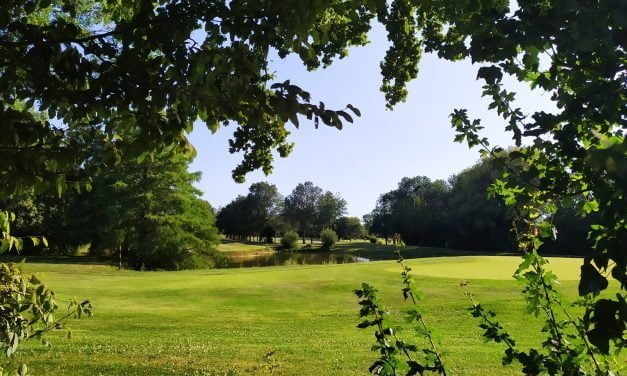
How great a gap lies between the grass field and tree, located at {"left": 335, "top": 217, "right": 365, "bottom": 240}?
98782 millimetres

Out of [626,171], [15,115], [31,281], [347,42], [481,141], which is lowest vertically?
[31,281]

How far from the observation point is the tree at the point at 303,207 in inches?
4624

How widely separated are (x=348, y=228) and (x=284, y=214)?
1778cm

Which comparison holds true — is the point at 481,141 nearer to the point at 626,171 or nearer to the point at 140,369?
the point at 626,171

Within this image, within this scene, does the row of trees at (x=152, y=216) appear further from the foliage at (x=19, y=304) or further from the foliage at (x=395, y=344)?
the foliage at (x=395, y=344)

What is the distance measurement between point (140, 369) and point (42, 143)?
18.0ft

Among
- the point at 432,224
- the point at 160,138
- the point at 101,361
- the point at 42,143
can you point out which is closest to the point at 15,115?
the point at 42,143

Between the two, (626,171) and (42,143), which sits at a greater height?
(42,143)

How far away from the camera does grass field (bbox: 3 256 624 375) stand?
7.99m

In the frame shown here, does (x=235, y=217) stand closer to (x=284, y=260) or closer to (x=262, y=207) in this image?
(x=262, y=207)

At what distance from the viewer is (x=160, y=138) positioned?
2924mm

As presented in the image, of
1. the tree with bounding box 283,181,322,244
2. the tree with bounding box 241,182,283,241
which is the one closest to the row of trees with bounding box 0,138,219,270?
the tree with bounding box 241,182,283,241

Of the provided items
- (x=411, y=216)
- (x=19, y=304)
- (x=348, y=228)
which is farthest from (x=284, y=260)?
(x=348, y=228)

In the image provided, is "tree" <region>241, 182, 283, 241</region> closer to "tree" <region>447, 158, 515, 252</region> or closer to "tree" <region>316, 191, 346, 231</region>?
"tree" <region>316, 191, 346, 231</region>
